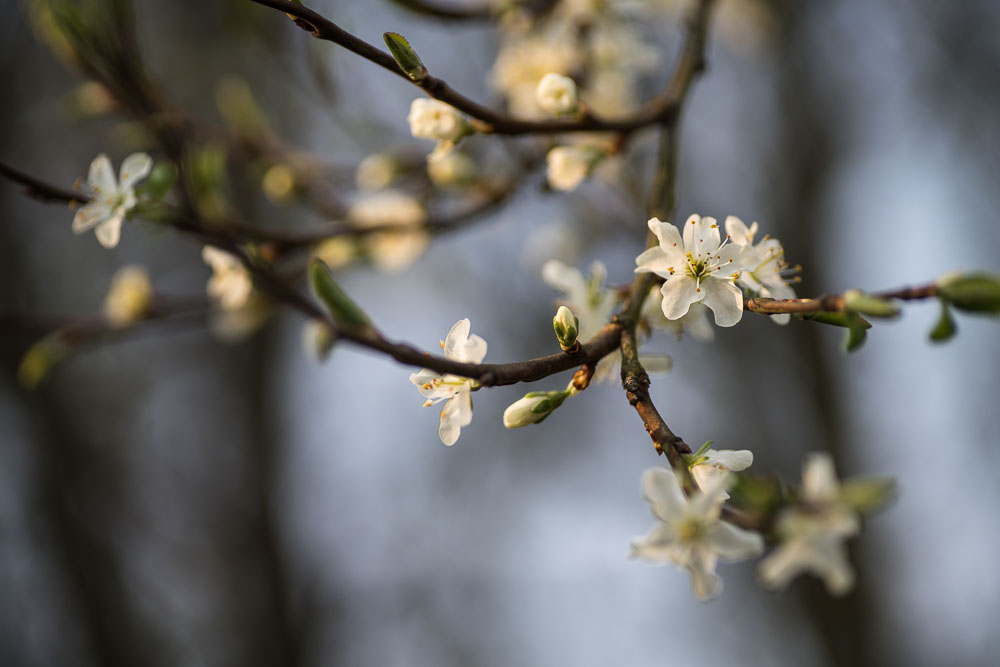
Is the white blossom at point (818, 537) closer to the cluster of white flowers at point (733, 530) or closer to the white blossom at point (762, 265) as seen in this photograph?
the cluster of white flowers at point (733, 530)

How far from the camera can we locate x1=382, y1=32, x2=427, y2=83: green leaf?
796 millimetres

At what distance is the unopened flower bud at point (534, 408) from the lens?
0.82 meters

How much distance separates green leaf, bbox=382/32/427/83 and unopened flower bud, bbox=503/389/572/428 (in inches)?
16.9

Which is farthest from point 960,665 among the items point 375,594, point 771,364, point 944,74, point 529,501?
point 375,594

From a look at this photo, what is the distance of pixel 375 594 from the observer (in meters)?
4.86

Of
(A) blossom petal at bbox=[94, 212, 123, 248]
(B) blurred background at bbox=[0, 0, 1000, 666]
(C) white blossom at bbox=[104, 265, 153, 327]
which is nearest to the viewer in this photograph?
(A) blossom petal at bbox=[94, 212, 123, 248]

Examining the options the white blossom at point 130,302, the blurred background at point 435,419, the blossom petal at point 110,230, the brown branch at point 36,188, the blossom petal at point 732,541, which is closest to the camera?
the blossom petal at point 732,541

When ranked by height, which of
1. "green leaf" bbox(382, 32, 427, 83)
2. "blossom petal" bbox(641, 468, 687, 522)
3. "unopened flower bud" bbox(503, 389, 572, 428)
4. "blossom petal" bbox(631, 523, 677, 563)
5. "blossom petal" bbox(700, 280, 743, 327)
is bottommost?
"blossom petal" bbox(631, 523, 677, 563)

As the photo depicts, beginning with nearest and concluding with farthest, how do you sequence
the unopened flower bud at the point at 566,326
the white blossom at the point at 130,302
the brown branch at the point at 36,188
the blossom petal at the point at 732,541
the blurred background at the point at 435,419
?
the blossom petal at the point at 732,541 < the unopened flower bud at the point at 566,326 < the brown branch at the point at 36,188 < the white blossom at the point at 130,302 < the blurred background at the point at 435,419

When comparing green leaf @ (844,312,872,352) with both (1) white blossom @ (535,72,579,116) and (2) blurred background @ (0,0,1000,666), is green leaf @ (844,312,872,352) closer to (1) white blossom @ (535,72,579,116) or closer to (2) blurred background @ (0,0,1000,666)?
(1) white blossom @ (535,72,579,116)

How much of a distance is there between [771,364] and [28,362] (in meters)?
4.39

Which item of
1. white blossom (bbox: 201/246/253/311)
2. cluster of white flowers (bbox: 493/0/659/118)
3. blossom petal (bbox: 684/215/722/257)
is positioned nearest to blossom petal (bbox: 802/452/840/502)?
blossom petal (bbox: 684/215/722/257)

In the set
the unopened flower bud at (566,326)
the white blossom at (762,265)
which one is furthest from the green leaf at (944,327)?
the unopened flower bud at (566,326)

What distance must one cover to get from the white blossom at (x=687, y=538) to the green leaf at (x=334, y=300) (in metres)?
0.39
